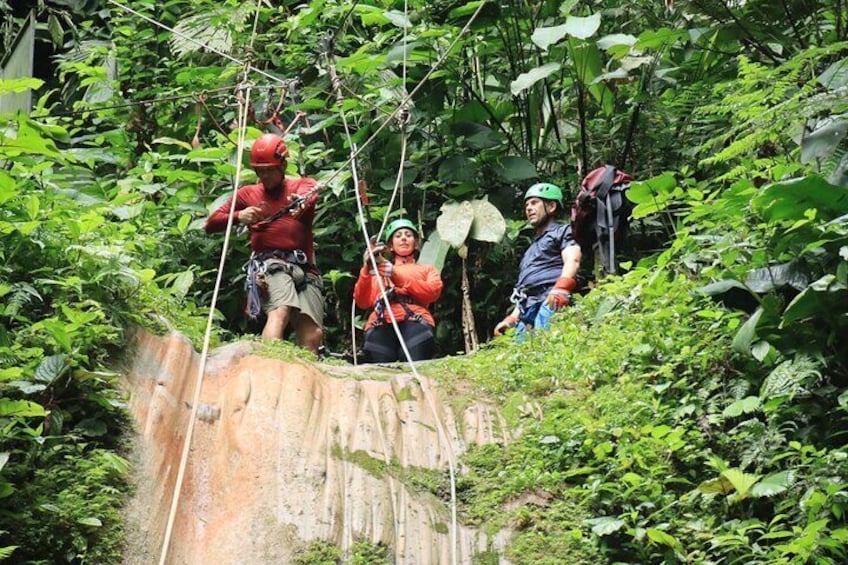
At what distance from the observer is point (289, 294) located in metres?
7.59

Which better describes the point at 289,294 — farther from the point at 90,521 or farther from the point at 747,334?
the point at 747,334

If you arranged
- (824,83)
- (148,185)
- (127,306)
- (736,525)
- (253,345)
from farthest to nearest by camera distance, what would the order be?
(148,185) < (253,345) < (127,306) < (824,83) < (736,525)

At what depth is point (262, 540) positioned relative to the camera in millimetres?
5359

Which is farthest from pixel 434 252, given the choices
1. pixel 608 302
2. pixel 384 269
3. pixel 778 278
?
pixel 778 278

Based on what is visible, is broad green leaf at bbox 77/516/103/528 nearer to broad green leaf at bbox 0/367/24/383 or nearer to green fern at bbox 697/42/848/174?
broad green leaf at bbox 0/367/24/383

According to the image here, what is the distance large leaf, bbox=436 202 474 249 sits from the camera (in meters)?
9.21

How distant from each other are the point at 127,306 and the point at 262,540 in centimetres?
186

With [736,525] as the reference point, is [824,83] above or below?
above

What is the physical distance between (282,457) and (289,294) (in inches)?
76.0

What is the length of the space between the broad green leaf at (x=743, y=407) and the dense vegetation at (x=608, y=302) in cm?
2

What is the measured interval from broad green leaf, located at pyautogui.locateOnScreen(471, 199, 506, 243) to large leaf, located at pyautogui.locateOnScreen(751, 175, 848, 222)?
406 cm

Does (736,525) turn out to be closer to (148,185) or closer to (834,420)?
(834,420)

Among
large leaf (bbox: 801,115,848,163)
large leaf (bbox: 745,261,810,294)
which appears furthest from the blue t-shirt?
large leaf (bbox: 801,115,848,163)

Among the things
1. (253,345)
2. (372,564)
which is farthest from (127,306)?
(372,564)
